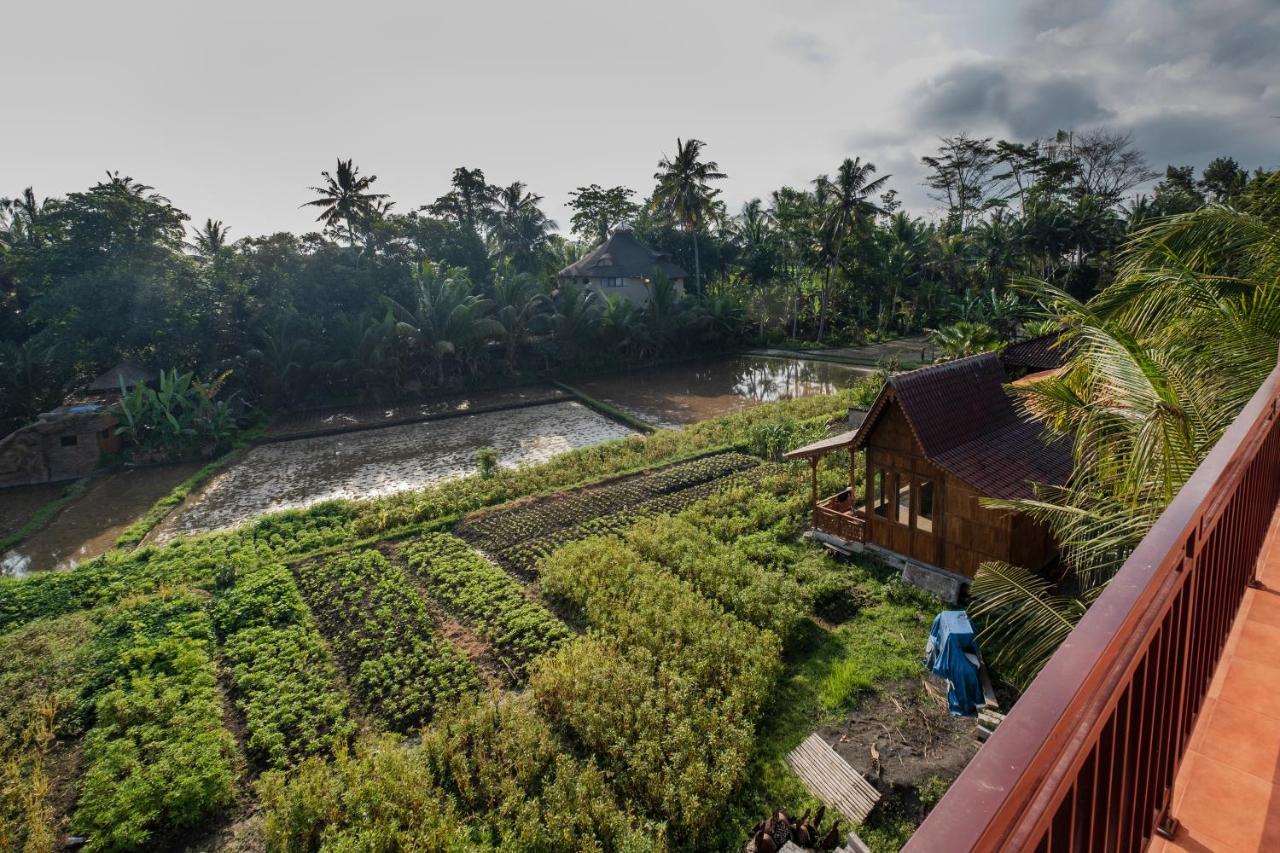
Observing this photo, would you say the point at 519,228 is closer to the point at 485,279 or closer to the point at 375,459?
the point at 485,279

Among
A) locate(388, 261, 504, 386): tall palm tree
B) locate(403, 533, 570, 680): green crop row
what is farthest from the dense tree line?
locate(403, 533, 570, 680): green crop row

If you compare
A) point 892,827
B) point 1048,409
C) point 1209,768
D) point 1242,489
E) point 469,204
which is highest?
point 469,204

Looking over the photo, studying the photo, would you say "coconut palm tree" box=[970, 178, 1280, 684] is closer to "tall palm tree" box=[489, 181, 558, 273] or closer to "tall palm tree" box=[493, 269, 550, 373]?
"tall palm tree" box=[493, 269, 550, 373]

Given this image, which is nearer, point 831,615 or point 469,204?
point 831,615

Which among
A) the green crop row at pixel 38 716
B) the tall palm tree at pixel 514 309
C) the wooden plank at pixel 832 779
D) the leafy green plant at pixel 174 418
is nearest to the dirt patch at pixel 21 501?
the leafy green plant at pixel 174 418

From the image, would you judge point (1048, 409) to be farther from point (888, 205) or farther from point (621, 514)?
point (888, 205)

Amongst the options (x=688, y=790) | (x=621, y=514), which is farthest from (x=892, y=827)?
(x=621, y=514)
